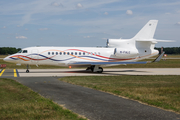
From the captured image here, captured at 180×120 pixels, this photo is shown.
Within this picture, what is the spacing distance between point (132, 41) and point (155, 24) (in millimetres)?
4361

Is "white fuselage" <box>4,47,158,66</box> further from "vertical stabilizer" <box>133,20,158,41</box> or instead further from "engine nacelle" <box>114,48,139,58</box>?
"vertical stabilizer" <box>133,20,158,41</box>

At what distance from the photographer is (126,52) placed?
110ft

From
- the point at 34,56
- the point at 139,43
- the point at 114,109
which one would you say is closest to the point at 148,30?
the point at 139,43

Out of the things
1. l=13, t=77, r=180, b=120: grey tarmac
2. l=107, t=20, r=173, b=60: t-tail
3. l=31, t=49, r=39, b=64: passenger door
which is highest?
l=107, t=20, r=173, b=60: t-tail

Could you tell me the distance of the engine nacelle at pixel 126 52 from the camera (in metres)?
33.3

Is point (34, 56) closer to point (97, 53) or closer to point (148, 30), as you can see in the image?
point (97, 53)

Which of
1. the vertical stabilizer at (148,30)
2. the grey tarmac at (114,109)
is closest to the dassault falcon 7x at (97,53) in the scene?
the vertical stabilizer at (148,30)

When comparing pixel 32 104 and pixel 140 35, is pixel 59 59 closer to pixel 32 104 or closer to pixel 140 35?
pixel 140 35

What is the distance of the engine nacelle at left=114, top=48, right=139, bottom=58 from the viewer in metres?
33.3

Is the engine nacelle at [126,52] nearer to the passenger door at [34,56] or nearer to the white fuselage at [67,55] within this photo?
the white fuselage at [67,55]

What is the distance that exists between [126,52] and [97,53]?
4.43 meters

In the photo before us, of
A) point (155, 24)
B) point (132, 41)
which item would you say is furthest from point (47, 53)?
point (155, 24)

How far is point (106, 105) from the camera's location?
395 inches

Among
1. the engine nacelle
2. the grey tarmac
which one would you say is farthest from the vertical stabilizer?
the grey tarmac
